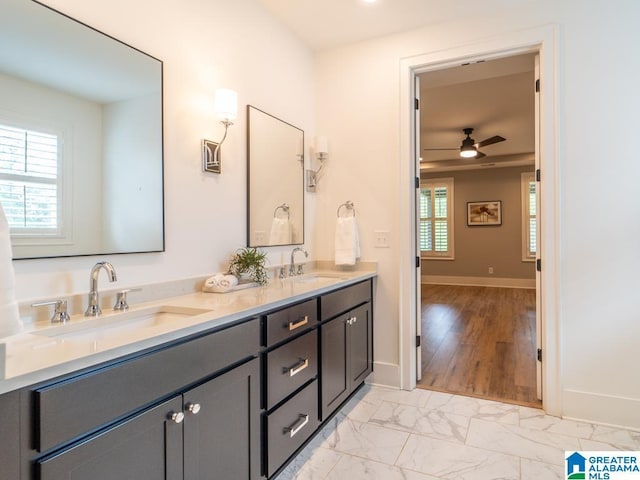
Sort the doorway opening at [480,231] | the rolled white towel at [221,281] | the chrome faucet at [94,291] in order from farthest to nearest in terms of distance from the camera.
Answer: the doorway opening at [480,231], the rolled white towel at [221,281], the chrome faucet at [94,291]

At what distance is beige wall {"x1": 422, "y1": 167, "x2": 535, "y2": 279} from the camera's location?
774 centimetres

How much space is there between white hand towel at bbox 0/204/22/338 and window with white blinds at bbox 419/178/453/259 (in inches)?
319

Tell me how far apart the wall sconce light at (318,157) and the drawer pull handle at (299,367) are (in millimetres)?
1515

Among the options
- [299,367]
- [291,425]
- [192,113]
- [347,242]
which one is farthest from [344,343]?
[192,113]

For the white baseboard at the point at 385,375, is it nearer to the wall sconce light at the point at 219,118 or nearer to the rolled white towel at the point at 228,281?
the rolled white towel at the point at 228,281

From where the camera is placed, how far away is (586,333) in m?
2.36

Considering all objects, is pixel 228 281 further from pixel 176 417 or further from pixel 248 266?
pixel 176 417

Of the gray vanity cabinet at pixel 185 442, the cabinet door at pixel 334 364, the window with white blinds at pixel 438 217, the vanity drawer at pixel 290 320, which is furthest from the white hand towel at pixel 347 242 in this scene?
the window with white blinds at pixel 438 217

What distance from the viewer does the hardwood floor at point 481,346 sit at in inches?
113

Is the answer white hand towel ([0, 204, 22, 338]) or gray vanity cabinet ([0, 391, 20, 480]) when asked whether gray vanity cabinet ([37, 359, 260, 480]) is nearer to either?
gray vanity cabinet ([0, 391, 20, 480])

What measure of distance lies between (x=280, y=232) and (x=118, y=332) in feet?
4.60

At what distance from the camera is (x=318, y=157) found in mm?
3111

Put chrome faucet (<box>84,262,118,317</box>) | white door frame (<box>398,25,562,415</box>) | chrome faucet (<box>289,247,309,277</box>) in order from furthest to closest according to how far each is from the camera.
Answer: chrome faucet (<box>289,247,309,277</box>) < white door frame (<box>398,25,562,415</box>) < chrome faucet (<box>84,262,118,317</box>)

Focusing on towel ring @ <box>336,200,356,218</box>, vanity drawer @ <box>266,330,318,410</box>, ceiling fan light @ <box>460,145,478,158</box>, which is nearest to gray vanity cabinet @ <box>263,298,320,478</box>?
vanity drawer @ <box>266,330,318,410</box>
